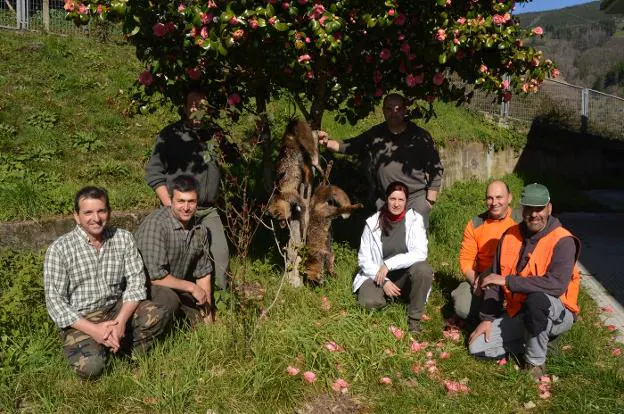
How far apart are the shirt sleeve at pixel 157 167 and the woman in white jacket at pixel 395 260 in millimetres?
1880

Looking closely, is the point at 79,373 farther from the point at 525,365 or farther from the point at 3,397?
the point at 525,365

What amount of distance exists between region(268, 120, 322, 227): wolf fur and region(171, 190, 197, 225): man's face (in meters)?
0.88

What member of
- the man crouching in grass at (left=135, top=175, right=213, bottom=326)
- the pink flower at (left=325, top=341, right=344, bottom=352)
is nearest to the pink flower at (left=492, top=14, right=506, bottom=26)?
the man crouching in grass at (left=135, top=175, right=213, bottom=326)

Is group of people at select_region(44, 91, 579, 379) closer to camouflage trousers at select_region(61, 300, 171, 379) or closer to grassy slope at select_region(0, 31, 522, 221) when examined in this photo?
camouflage trousers at select_region(61, 300, 171, 379)

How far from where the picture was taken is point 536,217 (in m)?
4.27

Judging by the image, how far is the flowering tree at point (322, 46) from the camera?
13.4ft

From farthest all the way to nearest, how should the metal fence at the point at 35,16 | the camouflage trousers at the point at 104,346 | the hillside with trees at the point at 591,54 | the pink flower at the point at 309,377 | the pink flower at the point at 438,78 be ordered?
the hillside with trees at the point at 591,54 < the metal fence at the point at 35,16 < the pink flower at the point at 438,78 < the pink flower at the point at 309,377 < the camouflage trousers at the point at 104,346

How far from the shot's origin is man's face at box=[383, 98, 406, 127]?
5.50 m

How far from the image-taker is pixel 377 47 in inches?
204

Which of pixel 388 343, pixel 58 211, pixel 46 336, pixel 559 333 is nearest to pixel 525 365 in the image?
pixel 559 333

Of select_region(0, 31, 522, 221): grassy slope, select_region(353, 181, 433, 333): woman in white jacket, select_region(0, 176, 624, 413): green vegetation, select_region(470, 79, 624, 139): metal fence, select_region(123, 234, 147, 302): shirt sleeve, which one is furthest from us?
select_region(470, 79, 624, 139): metal fence

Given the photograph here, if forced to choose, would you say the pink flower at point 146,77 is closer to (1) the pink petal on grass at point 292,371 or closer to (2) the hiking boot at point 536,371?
(1) the pink petal on grass at point 292,371

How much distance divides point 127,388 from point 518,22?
4.15 m

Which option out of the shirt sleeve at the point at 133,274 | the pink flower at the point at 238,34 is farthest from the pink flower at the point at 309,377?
the pink flower at the point at 238,34
